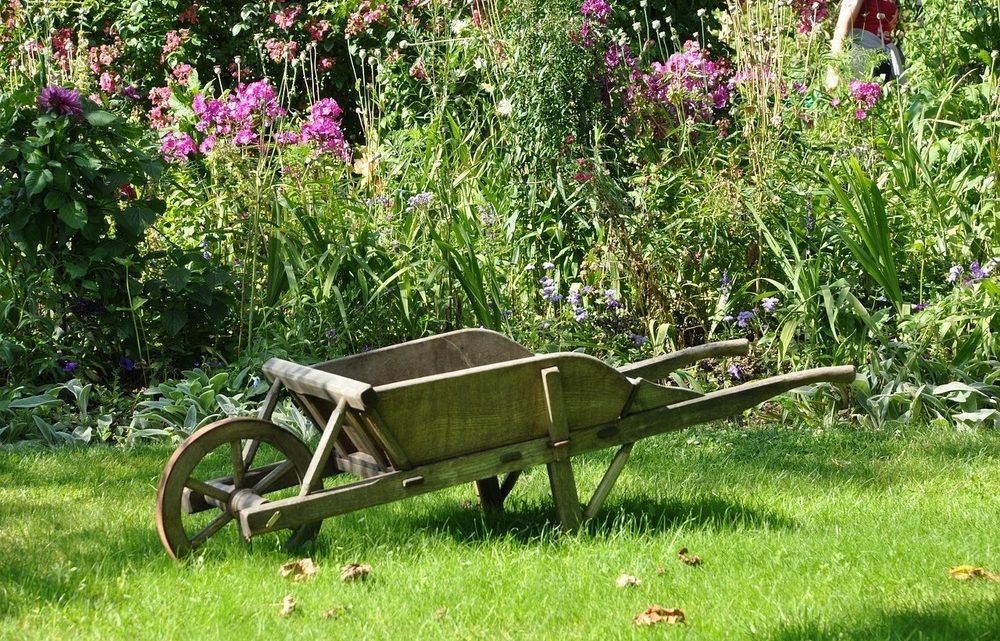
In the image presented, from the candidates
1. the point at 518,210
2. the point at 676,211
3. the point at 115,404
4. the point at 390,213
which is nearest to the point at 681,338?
the point at 676,211

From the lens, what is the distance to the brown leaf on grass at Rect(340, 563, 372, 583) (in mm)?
3334

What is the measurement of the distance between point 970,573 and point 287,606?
5.83ft

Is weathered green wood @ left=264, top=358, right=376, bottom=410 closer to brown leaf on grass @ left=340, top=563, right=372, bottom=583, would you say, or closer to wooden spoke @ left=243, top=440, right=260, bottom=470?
wooden spoke @ left=243, top=440, right=260, bottom=470

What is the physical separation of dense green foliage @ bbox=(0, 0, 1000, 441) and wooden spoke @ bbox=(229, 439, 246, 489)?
1753 millimetres

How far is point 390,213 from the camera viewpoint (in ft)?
20.5

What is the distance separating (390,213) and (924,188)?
2.59 metres

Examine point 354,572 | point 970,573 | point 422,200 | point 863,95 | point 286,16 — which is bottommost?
point 970,573

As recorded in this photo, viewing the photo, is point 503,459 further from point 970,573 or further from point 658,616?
point 970,573

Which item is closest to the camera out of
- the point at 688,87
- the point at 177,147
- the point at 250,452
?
the point at 250,452

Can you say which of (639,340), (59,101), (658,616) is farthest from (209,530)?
(59,101)

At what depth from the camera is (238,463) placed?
11.5 ft

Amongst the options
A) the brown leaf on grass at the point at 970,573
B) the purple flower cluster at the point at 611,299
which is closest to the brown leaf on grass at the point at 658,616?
the brown leaf on grass at the point at 970,573

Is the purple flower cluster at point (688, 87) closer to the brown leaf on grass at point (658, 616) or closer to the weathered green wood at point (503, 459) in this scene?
the weathered green wood at point (503, 459)

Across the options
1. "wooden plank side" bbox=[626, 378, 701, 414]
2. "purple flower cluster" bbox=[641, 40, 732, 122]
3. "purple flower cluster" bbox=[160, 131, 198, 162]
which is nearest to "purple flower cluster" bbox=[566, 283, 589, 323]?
"purple flower cluster" bbox=[641, 40, 732, 122]
